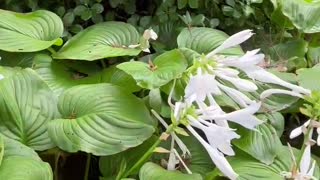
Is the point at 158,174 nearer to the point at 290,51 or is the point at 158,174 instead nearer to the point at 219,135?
the point at 219,135

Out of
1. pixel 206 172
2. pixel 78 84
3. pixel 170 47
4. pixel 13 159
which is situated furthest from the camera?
pixel 170 47

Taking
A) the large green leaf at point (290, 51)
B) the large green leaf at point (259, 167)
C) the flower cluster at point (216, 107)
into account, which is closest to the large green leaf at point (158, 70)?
the flower cluster at point (216, 107)

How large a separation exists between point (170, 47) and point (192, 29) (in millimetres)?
140

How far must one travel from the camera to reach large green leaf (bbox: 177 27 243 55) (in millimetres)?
1604

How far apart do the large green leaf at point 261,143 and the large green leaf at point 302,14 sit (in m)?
0.44

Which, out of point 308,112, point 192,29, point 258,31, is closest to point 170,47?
point 192,29

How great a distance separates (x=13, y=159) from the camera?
1.22 metres

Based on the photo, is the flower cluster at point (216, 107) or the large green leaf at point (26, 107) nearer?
the flower cluster at point (216, 107)

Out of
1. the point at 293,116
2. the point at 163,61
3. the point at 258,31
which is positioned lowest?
the point at 293,116

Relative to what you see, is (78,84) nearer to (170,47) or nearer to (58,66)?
(58,66)

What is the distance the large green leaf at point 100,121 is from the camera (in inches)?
50.3

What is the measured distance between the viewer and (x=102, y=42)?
1593mm

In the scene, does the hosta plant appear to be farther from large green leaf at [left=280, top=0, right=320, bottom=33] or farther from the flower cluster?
large green leaf at [left=280, top=0, right=320, bottom=33]

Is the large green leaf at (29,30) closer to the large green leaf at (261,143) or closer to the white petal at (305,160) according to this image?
the large green leaf at (261,143)
